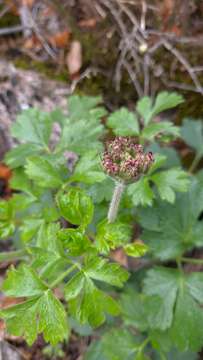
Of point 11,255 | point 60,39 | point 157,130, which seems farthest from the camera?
point 60,39

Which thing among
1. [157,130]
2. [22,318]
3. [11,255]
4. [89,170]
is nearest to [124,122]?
→ [157,130]

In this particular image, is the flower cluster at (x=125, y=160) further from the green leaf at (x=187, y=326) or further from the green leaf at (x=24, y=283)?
the green leaf at (x=187, y=326)

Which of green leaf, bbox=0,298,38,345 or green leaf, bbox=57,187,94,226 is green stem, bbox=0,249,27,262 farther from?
green leaf, bbox=57,187,94,226

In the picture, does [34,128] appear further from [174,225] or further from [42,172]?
[174,225]

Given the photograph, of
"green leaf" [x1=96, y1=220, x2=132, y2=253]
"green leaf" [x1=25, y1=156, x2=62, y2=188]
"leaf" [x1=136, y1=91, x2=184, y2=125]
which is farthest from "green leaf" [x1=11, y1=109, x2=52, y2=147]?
"green leaf" [x1=96, y1=220, x2=132, y2=253]

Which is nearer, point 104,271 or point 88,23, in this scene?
point 104,271

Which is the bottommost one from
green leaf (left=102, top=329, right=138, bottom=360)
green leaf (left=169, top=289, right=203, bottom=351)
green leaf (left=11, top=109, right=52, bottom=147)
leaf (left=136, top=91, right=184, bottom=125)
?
green leaf (left=102, top=329, right=138, bottom=360)
